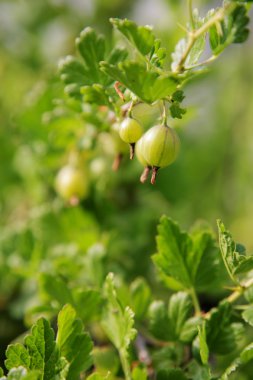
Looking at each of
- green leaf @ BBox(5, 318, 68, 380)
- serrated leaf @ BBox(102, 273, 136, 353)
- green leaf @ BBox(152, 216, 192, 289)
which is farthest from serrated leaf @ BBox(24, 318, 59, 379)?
green leaf @ BBox(152, 216, 192, 289)

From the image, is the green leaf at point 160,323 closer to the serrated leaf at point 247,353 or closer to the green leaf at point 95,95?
the serrated leaf at point 247,353

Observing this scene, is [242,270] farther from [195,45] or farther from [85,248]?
[85,248]

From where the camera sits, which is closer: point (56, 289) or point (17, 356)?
point (17, 356)

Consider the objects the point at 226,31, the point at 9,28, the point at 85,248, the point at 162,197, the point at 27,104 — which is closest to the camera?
the point at 226,31

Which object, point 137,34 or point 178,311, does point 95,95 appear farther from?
point 178,311

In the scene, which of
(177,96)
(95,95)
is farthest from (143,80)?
(95,95)

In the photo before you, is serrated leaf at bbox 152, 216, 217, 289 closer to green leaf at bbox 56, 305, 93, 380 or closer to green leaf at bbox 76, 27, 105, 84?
green leaf at bbox 56, 305, 93, 380

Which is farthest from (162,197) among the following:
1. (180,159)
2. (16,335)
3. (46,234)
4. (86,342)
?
(86,342)
